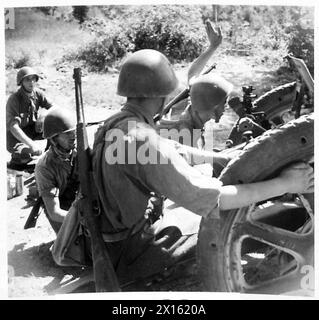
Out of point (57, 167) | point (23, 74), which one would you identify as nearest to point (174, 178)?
point (57, 167)

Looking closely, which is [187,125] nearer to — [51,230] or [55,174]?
[55,174]

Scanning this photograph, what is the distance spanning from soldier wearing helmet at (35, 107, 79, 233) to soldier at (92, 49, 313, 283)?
83 centimetres

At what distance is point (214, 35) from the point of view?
346 centimetres

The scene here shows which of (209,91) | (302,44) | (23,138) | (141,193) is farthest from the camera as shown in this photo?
(23,138)

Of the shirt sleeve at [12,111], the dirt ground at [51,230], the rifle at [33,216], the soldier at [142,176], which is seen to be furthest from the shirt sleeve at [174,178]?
the shirt sleeve at [12,111]

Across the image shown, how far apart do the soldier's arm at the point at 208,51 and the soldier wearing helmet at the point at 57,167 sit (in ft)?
2.88

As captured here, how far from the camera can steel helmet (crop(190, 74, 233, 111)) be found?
329 centimetres

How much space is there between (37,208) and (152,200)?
3.45ft

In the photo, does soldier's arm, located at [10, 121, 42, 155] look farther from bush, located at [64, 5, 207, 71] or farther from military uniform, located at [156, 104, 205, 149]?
military uniform, located at [156, 104, 205, 149]

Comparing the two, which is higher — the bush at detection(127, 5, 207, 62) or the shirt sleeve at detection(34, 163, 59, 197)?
the bush at detection(127, 5, 207, 62)

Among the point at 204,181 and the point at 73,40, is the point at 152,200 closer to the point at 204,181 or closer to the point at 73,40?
the point at 204,181

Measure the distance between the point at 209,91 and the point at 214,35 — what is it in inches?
16.3

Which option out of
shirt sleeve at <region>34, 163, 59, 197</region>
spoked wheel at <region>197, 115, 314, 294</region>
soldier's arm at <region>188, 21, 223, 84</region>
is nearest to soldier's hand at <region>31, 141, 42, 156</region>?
shirt sleeve at <region>34, 163, 59, 197</region>
